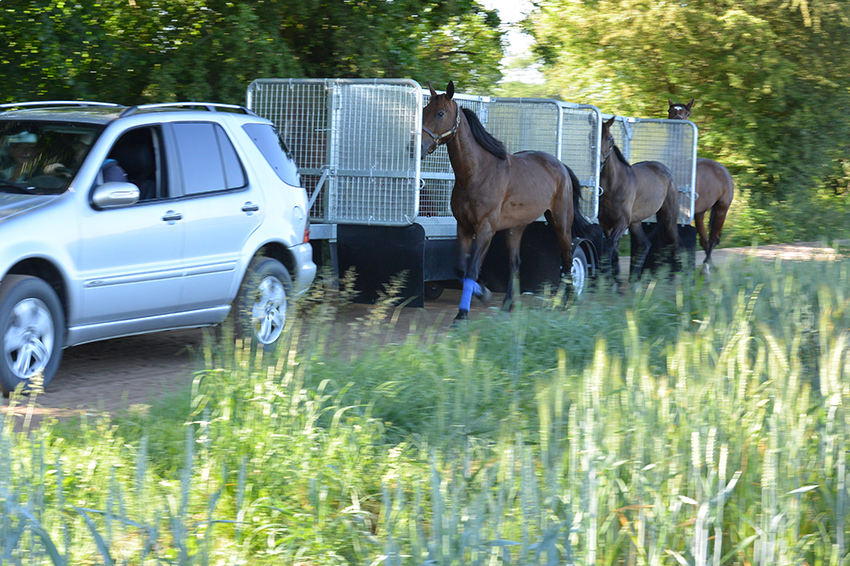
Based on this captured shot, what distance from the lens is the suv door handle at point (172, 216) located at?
6.97 m

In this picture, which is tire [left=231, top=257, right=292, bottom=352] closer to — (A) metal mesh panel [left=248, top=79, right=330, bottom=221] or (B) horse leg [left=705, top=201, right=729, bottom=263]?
(A) metal mesh panel [left=248, top=79, right=330, bottom=221]

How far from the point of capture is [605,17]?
917 inches

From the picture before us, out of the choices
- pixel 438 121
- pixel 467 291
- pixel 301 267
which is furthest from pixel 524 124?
pixel 301 267

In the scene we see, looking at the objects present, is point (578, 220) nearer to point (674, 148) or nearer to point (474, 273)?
point (474, 273)

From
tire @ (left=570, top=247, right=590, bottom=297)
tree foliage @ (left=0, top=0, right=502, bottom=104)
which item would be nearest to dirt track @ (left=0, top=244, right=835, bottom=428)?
tire @ (left=570, top=247, right=590, bottom=297)

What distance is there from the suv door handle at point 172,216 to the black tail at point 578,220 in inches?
217

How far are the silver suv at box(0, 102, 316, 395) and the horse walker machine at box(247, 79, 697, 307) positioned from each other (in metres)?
1.29

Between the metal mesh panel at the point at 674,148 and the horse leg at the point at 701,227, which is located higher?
the metal mesh panel at the point at 674,148

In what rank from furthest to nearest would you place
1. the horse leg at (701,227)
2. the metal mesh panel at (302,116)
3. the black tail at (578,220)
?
the horse leg at (701,227) → the black tail at (578,220) → the metal mesh panel at (302,116)

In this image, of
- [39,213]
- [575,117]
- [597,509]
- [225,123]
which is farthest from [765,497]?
[575,117]

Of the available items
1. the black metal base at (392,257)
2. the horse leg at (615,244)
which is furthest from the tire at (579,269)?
the black metal base at (392,257)

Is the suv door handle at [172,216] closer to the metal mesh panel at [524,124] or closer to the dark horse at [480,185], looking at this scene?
the dark horse at [480,185]

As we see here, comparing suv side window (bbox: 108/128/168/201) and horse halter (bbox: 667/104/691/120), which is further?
horse halter (bbox: 667/104/691/120)

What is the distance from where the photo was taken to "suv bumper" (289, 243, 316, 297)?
828cm
